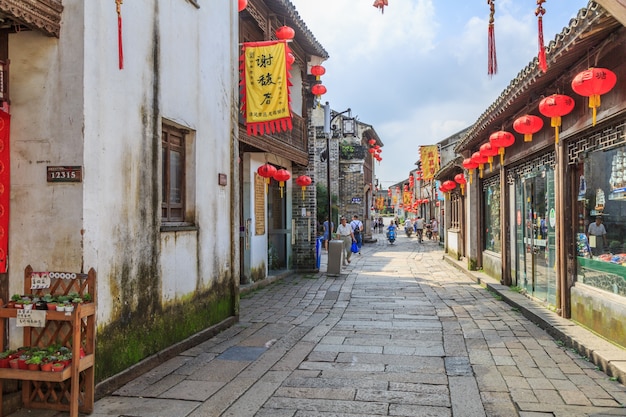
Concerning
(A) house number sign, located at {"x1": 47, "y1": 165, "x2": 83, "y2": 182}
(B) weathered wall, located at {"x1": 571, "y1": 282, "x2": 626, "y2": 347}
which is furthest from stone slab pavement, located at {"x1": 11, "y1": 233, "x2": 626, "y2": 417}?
(A) house number sign, located at {"x1": 47, "y1": 165, "x2": 83, "y2": 182}

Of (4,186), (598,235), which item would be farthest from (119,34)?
(598,235)

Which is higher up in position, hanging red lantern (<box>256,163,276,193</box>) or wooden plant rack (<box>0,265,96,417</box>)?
hanging red lantern (<box>256,163,276,193</box>)

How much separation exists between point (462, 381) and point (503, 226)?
7.38 m

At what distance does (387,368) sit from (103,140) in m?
3.89

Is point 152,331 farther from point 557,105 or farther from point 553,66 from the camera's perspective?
point 553,66

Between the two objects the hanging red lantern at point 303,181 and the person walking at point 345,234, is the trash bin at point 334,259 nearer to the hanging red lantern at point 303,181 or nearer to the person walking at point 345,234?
the hanging red lantern at point 303,181

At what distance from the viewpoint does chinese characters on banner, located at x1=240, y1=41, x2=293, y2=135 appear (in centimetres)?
976

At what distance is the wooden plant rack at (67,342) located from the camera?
434cm

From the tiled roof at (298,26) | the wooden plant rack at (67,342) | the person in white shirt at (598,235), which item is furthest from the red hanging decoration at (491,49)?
the tiled roof at (298,26)

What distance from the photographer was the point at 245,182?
12.6m

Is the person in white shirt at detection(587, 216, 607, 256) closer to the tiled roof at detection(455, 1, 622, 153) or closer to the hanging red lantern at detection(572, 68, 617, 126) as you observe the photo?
the hanging red lantern at detection(572, 68, 617, 126)

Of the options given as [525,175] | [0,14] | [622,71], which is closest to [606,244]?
[622,71]

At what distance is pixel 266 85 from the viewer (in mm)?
9812

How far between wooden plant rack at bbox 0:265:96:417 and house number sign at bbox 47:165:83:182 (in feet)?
2.69
